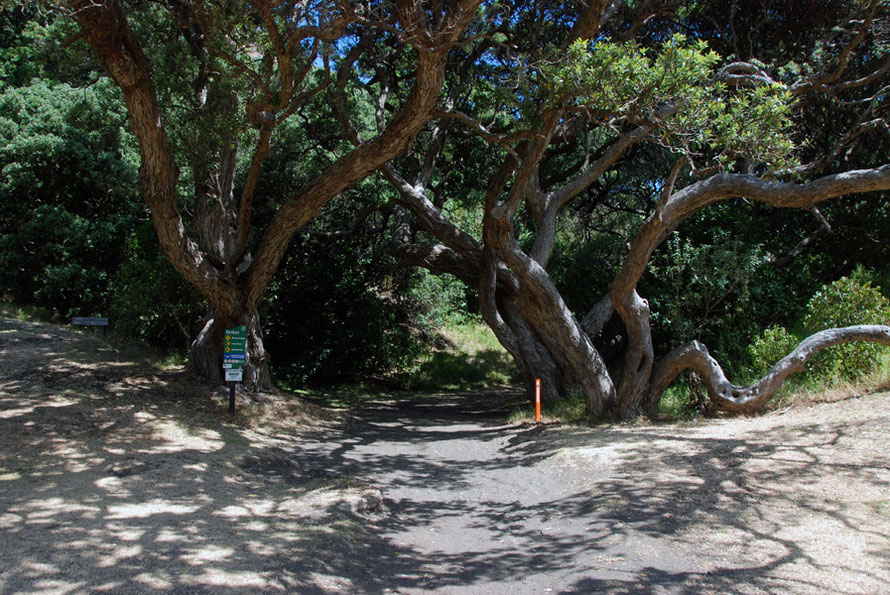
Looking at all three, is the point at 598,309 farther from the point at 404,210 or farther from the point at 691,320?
the point at 404,210

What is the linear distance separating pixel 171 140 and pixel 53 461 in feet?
18.8

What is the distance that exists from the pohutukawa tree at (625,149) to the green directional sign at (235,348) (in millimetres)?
4493

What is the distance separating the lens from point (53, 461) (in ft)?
22.8

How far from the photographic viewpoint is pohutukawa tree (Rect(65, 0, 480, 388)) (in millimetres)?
8859

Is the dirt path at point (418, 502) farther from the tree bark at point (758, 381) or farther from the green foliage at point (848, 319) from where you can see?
the green foliage at point (848, 319)

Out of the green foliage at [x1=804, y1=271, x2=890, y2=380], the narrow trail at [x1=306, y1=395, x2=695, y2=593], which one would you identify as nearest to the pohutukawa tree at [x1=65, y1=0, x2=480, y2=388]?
the narrow trail at [x1=306, y1=395, x2=695, y2=593]

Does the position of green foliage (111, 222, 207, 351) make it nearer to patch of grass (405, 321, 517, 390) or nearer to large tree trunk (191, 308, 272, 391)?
large tree trunk (191, 308, 272, 391)

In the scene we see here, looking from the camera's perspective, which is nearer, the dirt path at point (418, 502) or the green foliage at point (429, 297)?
the dirt path at point (418, 502)

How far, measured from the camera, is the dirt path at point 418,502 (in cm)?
469

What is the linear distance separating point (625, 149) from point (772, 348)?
13.9ft

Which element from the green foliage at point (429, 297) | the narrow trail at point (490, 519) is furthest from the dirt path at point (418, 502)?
the green foliage at point (429, 297)

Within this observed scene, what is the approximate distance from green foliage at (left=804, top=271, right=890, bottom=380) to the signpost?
29.5 feet

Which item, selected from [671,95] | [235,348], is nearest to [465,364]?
[235,348]

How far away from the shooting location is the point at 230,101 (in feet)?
35.8
